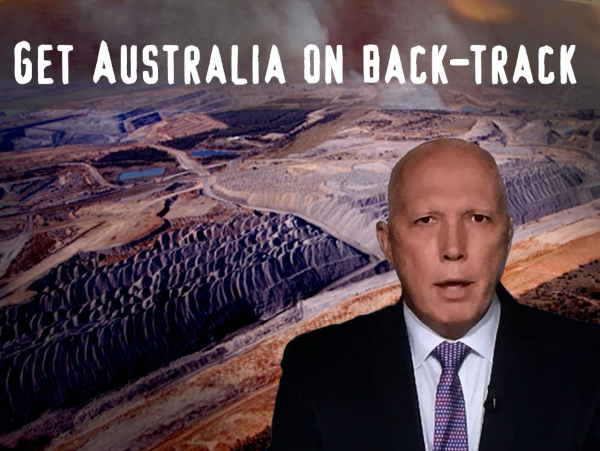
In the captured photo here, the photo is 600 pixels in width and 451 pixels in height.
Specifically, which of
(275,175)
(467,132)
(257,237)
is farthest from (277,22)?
(467,132)

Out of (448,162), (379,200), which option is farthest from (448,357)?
(379,200)

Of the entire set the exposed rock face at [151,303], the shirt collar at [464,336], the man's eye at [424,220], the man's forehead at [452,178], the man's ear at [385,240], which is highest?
the man's forehead at [452,178]

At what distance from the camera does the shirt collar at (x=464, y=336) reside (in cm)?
104

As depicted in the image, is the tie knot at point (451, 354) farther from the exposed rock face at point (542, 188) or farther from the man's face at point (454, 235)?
the exposed rock face at point (542, 188)

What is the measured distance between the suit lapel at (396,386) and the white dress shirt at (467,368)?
0.02 meters

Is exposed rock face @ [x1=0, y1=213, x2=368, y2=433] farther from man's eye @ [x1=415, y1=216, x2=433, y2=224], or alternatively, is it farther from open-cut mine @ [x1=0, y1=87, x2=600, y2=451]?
man's eye @ [x1=415, y1=216, x2=433, y2=224]

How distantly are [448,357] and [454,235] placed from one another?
0.24m

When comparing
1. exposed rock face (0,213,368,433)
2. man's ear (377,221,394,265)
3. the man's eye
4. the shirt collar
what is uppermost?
the man's eye

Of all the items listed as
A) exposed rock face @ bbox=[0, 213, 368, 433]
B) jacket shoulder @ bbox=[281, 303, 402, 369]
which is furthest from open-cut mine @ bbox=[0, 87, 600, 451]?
jacket shoulder @ bbox=[281, 303, 402, 369]

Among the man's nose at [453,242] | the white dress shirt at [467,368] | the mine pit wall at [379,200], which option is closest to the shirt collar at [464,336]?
the white dress shirt at [467,368]

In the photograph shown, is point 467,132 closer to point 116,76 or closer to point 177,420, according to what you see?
point 116,76

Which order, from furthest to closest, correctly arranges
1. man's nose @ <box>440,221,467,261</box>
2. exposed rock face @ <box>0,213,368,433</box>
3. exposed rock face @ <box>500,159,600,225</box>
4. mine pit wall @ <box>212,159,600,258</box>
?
exposed rock face @ <box>500,159,600,225</box> < mine pit wall @ <box>212,159,600,258</box> < exposed rock face @ <box>0,213,368,433</box> < man's nose @ <box>440,221,467,261</box>

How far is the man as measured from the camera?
0.96 m

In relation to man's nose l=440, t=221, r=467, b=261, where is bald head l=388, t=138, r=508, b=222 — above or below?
above
